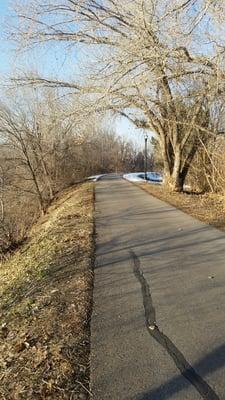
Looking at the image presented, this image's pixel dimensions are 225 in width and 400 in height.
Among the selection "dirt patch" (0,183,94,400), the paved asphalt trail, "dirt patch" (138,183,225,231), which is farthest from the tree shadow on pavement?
"dirt patch" (138,183,225,231)

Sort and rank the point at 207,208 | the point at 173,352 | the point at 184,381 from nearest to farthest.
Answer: the point at 184,381 < the point at 173,352 < the point at 207,208

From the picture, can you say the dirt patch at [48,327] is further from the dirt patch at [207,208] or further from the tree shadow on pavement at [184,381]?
the dirt patch at [207,208]

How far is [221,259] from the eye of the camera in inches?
290

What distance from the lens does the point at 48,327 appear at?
484 centimetres

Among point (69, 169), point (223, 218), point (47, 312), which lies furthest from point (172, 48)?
point (69, 169)

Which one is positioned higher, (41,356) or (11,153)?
(11,153)

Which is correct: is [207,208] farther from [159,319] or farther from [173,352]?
[173,352]

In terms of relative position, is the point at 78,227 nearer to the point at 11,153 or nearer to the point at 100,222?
the point at 100,222

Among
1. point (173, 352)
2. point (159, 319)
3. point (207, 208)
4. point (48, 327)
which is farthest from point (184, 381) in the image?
point (207, 208)

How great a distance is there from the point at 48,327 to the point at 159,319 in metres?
1.27

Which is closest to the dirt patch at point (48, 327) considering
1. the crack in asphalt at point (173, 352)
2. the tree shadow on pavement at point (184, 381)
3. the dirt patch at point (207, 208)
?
the tree shadow on pavement at point (184, 381)

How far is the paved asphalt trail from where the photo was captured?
11.7ft

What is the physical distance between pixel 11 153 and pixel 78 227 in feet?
60.7

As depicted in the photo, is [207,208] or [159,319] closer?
[159,319]
